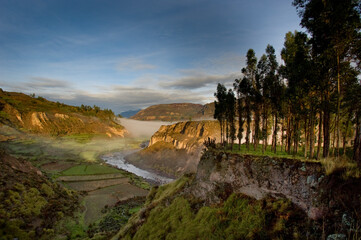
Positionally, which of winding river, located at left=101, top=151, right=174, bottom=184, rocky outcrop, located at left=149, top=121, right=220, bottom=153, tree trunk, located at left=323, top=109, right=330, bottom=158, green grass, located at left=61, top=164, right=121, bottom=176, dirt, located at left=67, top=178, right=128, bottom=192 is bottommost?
winding river, located at left=101, top=151, right=174, bottom=184

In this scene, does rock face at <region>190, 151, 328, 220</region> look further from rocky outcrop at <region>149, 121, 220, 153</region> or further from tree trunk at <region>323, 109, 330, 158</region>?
rocky outcrop at <region>149, 121, 220, 153</region>

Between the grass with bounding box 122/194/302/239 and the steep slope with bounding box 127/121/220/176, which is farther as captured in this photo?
the steep slope with bounding box 127/121/220/176

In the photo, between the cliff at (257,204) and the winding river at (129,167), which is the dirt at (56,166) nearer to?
the winding river at (129,167)

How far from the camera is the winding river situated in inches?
3142

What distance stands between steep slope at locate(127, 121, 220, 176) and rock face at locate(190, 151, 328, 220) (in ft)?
210

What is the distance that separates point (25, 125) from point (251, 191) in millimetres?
193696

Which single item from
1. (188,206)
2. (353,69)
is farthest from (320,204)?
(353,69)

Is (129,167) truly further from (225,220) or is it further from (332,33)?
(332,33)

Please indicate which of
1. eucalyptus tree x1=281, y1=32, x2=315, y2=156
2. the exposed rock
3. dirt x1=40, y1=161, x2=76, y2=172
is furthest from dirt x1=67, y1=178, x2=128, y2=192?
the exposed rock

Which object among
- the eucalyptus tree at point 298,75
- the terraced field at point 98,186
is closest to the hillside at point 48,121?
the terraced field at point 98,186

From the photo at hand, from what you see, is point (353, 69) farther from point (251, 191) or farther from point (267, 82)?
point (251, 191)

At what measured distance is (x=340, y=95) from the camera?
15969 mm

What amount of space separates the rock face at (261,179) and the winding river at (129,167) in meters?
63.2

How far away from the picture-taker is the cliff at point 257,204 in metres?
7.34
